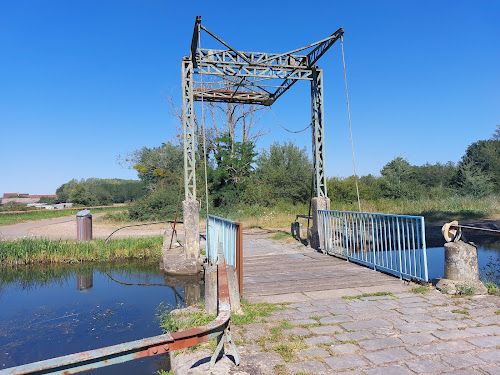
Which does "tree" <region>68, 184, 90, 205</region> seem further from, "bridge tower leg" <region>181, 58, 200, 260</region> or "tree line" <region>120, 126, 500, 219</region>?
"bridge tower leg" <region>181, 58, 200, 260</region>

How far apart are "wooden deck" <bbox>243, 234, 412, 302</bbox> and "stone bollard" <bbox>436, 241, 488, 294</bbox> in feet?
2.07

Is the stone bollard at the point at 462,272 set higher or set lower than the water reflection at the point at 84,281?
higher

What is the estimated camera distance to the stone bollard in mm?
4898

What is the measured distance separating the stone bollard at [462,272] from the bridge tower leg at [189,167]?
567cm


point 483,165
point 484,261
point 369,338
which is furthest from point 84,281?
point 483,165

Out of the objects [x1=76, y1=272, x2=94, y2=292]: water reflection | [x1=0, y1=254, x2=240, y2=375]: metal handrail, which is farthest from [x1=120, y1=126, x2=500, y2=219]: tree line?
[x1=0, y1=254, x2=240, y2=375]: metal handrail

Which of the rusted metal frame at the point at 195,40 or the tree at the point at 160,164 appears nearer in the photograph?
the rusted metal frame at the point at 195,40

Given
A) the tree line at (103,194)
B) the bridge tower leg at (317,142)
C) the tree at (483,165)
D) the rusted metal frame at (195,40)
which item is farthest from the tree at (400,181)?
the tree line at (103,194)

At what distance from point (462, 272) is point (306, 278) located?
2.48 meters

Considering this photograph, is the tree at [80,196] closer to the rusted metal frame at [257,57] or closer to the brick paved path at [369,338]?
the rusted metal frame at [257,57]

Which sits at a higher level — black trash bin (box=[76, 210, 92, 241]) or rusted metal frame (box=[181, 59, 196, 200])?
rusted metal frame (box=[181, 59, 196, 200])

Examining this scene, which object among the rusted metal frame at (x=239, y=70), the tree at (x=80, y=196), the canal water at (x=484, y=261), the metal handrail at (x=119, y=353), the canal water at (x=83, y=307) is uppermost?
the rusted metal frame at (x=239, y=70)

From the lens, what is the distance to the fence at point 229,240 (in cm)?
507

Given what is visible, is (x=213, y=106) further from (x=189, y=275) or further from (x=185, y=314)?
(x=185, y=314)
